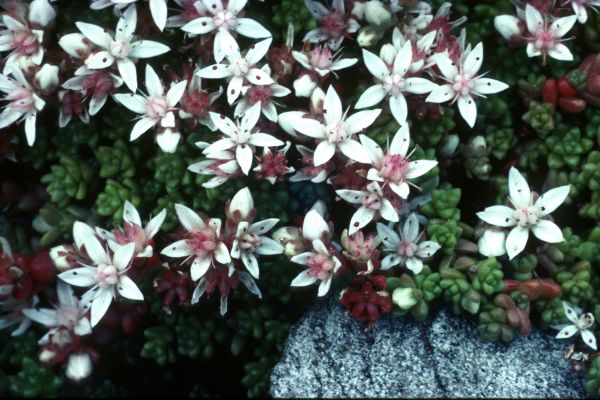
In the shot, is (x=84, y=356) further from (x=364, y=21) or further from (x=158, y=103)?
(x=364, y=21)

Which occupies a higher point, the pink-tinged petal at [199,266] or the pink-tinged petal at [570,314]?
the pink-tinged petal at [199,266]

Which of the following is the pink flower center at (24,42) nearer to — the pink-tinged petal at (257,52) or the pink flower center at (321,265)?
the pink-tinged petal at (257,52)

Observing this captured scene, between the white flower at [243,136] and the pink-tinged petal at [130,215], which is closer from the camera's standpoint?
the white flower at [243,136]

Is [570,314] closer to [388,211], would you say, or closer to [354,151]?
[388,211]

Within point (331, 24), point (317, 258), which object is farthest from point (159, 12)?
point (317, 258)

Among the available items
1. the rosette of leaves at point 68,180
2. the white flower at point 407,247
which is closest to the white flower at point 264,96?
the white flower at point 407,247

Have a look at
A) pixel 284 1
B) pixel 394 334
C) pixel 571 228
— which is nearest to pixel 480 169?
pixel 571 228
